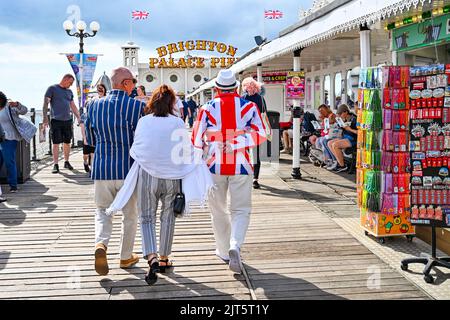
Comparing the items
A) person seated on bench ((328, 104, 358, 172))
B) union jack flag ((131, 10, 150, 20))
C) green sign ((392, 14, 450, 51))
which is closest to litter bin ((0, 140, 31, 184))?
person seated on bench ((328, 104, 358, 172))

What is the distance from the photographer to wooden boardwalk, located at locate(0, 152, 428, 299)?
398cm

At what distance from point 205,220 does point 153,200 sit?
226cm

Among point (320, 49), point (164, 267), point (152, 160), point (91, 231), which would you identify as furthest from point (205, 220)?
point (320, 49)

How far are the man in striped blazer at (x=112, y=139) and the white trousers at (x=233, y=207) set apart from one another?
736mm

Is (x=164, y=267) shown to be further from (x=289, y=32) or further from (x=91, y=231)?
(x=289, y=32)

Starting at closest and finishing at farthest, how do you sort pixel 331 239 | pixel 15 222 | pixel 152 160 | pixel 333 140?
pixel 152 160 → pixel 331 239 → pixel 15 222 → pixel 333 140

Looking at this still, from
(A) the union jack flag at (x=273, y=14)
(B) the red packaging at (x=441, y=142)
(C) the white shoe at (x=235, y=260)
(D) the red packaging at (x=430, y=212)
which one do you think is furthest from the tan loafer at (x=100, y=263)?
(A) the union jack flag at (x=273, y=14)

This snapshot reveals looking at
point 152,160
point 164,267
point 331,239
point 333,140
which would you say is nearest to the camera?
point 152,160

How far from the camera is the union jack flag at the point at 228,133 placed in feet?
14.9

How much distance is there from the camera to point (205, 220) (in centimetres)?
646

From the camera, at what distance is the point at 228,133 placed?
180 inches

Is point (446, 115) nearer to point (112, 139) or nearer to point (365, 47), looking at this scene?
point (365, 47)

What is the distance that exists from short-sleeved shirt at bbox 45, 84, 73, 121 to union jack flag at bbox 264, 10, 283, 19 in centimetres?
2455

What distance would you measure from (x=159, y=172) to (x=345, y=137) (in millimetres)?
6639
